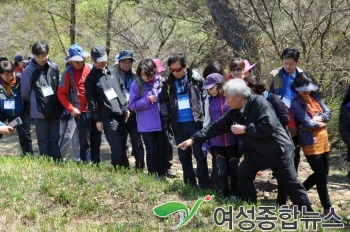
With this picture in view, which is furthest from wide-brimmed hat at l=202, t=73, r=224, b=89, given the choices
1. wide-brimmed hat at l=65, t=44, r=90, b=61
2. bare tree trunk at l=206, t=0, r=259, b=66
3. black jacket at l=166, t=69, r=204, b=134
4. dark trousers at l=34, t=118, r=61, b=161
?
bare tree trunk at l=206, t=0, r=259, b=66

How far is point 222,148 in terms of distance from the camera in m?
5.79

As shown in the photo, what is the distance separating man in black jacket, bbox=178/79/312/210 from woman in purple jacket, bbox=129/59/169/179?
1.51 metres

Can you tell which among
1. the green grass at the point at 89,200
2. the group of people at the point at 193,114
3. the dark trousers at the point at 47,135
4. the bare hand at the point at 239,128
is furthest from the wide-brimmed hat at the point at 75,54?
the bare hand at the point at 239,128

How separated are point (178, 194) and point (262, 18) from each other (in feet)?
19.8

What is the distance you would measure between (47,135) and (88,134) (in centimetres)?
65

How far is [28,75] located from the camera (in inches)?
273

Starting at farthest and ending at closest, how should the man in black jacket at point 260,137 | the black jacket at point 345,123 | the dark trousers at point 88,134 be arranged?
the dark trousers at point 88,134 → the black jacket at point 345,123 → the man in black jacket at point 260,137

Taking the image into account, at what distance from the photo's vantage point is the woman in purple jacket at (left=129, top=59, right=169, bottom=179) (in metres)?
6.35

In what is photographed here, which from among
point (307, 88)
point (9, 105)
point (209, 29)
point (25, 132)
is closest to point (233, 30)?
point (209, 29)

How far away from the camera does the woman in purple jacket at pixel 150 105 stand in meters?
6.35

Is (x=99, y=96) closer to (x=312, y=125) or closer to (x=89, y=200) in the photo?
(x=89, y=200)

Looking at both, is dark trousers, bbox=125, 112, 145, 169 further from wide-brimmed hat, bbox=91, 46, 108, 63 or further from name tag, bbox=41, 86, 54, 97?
name tag, bbox=41, 86, 54, 97

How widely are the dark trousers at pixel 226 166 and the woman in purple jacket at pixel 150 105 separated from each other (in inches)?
38.4

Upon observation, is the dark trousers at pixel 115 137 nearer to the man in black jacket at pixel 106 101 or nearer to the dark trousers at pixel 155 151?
the man in black jacket at pixel 106 101
